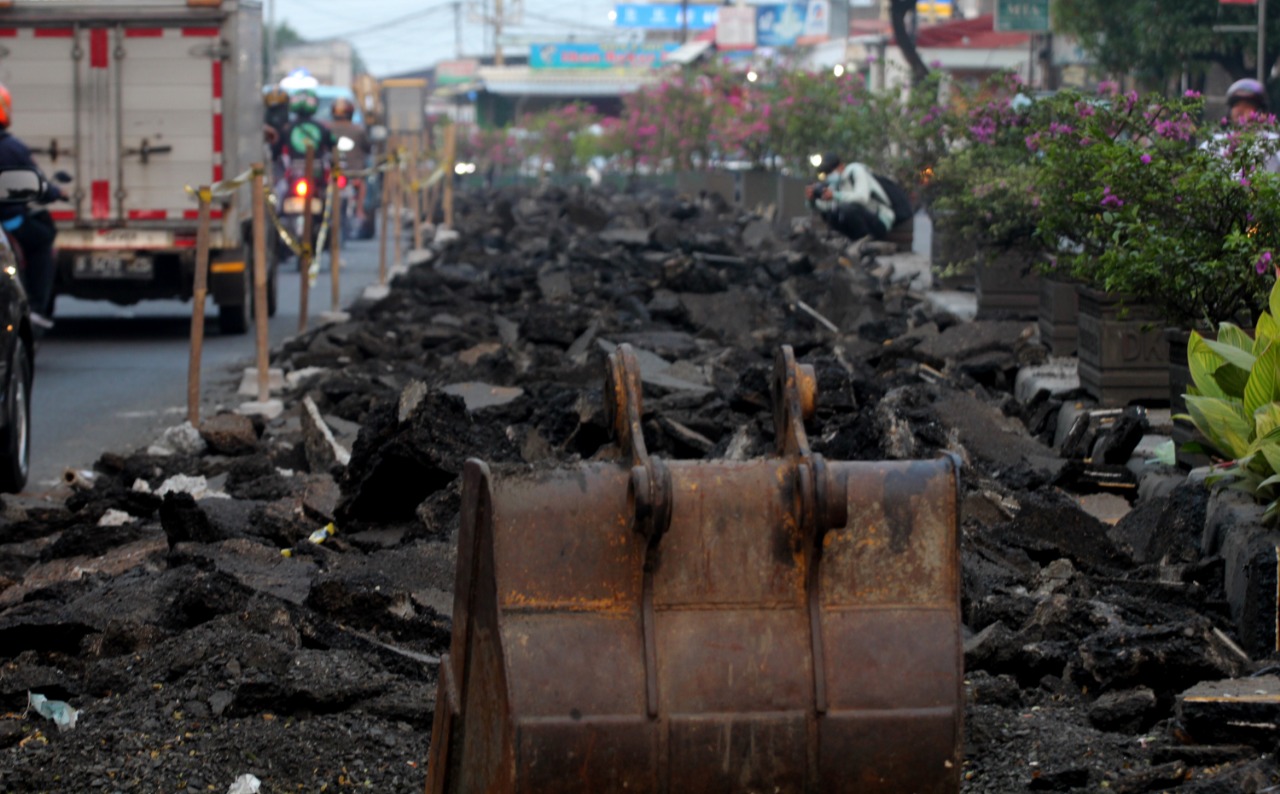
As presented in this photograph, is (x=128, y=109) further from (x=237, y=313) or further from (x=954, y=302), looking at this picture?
(x=954, y=302)

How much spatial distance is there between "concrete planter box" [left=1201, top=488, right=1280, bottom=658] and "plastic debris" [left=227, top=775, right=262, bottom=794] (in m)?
3.04

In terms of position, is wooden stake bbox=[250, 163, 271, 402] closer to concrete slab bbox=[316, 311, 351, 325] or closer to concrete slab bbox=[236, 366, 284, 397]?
concrete slab bbox=[236, 366, 284, 397]

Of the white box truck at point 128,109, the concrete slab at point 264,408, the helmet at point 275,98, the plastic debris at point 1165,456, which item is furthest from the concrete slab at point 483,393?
the helmet at point 275,98

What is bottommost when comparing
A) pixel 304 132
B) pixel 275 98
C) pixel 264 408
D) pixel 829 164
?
pixel 264 408

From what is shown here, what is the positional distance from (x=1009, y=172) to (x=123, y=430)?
6.46 m

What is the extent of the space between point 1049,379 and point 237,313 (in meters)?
8.93

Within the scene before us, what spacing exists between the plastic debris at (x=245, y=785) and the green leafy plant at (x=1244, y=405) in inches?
130

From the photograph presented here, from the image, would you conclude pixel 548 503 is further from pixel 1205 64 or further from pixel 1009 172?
A: pixel 1205 64

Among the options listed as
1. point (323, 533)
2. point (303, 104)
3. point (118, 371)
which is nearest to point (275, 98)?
point (303, 104)

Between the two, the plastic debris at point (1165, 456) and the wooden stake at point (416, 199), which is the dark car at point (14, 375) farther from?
the wooden stake at point (416, 199)

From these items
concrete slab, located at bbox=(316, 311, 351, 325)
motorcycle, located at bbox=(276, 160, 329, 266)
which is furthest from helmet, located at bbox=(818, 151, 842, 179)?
concrete slab, located at bbox=(316, 311, 351, 325)

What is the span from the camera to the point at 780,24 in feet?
298

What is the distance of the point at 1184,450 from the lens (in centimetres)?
704

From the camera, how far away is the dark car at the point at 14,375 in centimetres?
928
